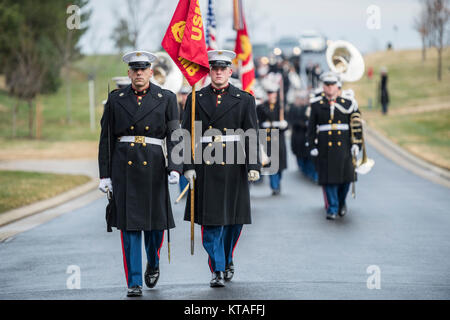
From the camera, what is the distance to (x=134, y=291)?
23.4 ft

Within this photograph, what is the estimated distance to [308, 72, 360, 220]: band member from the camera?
478 inches

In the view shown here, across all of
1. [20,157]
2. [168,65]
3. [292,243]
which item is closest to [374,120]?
[20,157]

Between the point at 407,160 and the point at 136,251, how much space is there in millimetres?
15326

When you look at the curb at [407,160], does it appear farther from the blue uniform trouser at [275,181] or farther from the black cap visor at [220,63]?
the black cap visor at [220,63]

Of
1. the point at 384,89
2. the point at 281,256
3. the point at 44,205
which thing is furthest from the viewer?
the point at 384,89

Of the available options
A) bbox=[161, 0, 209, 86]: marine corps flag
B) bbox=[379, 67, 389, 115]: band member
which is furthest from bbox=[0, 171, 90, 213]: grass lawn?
bbox=[379, 67, 389, 115]: band member

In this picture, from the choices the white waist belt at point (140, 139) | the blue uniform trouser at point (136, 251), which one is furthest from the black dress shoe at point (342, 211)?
the white waist belt at point (140, 139)

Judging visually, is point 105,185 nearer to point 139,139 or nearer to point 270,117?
point 139,139

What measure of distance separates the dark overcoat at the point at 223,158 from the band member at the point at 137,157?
47 centimetres

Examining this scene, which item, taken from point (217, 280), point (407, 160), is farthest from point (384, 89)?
point (217, 280)

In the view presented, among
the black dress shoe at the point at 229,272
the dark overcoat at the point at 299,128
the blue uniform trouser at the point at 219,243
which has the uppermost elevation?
the dark overcoat at the point at 299,128

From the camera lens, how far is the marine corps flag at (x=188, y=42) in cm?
802
